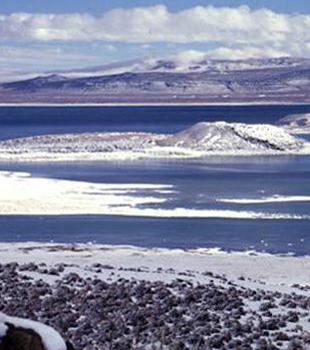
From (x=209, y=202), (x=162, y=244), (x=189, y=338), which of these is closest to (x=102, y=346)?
(x=189, y=338)

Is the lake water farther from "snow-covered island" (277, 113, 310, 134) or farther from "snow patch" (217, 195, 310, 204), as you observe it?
"snow-covered island" (277, 113, 310, 134)

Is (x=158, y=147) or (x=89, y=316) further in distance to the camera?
(x=158, y=147)

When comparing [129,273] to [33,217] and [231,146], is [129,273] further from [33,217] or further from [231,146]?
[231,146]


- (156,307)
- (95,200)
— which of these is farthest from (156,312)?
(95,200)

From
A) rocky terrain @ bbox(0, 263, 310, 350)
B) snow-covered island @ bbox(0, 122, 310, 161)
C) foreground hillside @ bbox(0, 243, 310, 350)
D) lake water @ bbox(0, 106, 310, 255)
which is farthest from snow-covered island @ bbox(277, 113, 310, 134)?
rocky terrain @ bbox(0, 263, 310, 350)

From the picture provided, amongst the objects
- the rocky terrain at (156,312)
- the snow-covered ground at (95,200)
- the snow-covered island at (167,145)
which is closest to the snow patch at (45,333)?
the rocky terrain at (156,312)

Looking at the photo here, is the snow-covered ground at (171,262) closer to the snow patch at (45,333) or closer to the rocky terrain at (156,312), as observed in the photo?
the rocky terrain at (156,312)

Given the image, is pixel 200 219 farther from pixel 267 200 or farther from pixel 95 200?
pixel 95 200

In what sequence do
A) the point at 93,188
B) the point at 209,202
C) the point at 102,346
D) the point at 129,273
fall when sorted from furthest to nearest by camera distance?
1. the point at 93,188
2. the point at 209,202
3. the point at 129,273
4. the point at 102,346
